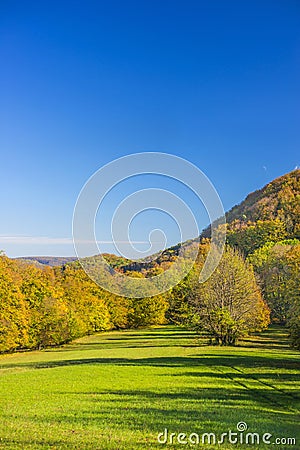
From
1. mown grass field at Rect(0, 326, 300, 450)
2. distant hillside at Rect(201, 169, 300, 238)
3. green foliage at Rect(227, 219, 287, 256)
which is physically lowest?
mown grass field at Rect(0, 326, 300, 450)

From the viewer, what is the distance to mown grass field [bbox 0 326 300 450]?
41.0ft

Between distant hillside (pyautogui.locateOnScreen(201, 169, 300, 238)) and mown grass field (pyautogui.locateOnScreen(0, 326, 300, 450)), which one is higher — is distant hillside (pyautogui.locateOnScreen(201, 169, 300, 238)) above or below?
above

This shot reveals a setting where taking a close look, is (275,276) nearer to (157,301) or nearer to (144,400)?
(157,301)

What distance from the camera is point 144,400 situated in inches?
709

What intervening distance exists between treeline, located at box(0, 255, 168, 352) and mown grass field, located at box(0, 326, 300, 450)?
14475 millimetres

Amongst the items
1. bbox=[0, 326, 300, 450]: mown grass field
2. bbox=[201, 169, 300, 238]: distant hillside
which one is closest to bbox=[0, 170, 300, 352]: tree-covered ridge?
bbox=[0, 326, 300, 450]: mown grass field

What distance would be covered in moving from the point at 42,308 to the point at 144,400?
120 ft

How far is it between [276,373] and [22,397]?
43.2ft

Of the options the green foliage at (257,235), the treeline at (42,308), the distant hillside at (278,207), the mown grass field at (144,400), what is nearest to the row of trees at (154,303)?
the treeline at (42,308)

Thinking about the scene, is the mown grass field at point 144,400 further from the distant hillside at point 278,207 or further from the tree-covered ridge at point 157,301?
the distant hillside at point 278,207

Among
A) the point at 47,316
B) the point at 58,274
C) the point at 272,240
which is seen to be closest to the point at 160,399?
the point at 47,316

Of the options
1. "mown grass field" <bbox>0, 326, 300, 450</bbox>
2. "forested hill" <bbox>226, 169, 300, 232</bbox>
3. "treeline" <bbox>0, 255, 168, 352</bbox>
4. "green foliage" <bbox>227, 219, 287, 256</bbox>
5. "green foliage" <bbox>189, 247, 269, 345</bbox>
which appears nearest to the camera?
"mown grass field" <bbox>0, 326, 300, 450</bbox>

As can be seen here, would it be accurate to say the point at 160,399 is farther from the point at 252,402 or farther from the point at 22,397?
the point at 22,397

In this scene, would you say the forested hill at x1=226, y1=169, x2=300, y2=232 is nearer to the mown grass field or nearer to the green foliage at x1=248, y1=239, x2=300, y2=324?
the green foliage at x1=248, y1=239, x2=300, y2=324
